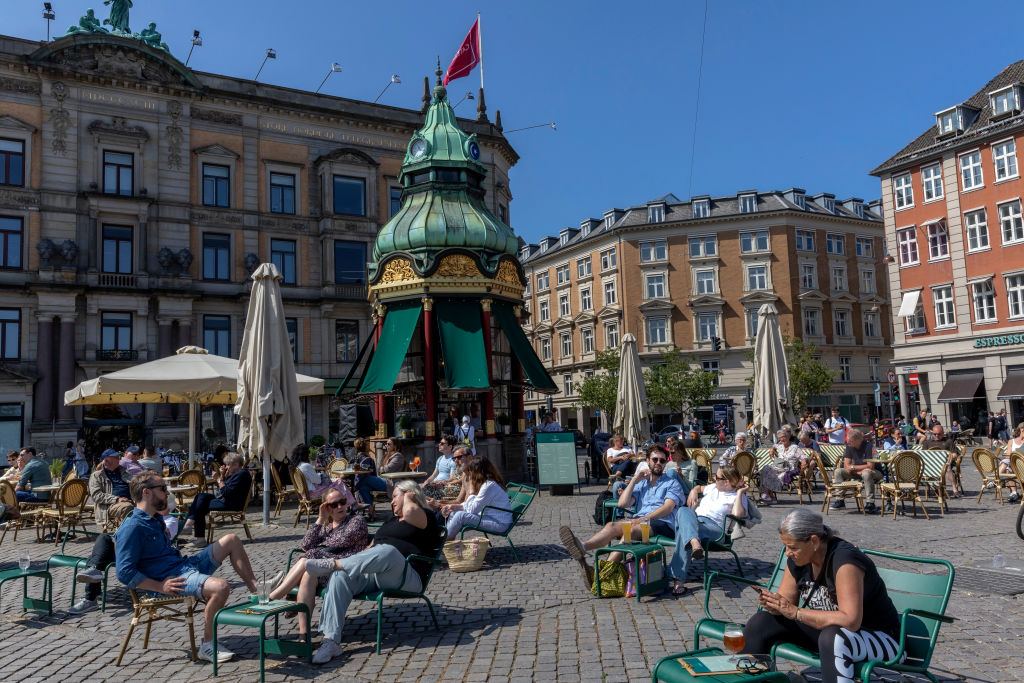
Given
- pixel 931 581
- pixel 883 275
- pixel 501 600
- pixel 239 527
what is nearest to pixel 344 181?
pixel 239 527

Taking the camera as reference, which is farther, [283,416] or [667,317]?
[667,317]

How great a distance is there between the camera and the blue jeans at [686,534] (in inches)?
302

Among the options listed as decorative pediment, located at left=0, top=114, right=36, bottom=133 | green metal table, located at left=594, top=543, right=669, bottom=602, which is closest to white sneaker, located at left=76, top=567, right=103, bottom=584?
green metal table, located at left=594, top=543, right=669, bottom=602

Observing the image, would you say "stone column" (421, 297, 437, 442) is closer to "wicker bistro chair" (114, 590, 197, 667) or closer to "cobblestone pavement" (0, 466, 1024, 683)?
"cobblestone pavement" (0, 466, 1024, 683)

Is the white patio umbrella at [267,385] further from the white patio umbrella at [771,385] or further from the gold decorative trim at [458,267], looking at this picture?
the white patio umbrella at [771,385]

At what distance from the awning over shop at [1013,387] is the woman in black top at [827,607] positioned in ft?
112

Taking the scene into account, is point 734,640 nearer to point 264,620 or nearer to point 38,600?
point 264,620

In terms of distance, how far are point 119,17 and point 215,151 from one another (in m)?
7.52

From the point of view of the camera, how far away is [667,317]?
57.0m

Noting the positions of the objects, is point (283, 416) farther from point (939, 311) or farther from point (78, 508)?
point (939, 311)

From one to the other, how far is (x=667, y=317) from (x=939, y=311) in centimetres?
2204

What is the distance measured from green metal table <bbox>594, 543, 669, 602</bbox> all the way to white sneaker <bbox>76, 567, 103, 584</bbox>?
493 cm

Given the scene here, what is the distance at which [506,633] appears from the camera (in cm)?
648

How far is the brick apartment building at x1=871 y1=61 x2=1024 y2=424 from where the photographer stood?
33.9 meters
